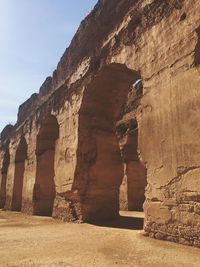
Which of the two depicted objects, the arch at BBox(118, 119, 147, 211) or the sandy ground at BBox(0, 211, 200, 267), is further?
Result: the arch at BBox(118, 119, 147, 211)

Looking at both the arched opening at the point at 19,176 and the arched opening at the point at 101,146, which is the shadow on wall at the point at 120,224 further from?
the arched opening at the point at 19,176

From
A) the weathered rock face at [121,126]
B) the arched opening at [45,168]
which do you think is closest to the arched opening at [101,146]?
the weathered rock face at [121,126]

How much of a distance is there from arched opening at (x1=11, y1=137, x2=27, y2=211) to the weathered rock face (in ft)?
0.14

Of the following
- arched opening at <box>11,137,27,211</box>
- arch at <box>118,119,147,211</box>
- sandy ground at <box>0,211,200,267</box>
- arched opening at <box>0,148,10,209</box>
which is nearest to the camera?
sandy ground at <box>0,211,200,267</box>

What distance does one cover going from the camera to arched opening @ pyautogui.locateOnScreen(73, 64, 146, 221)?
8094 mm

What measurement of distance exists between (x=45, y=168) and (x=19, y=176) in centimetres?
327

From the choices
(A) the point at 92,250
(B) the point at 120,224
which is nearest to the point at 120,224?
(B) the point at 120,224

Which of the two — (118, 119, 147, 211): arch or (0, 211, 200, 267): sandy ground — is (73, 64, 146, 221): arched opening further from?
(118, 119, 147, 211): arch

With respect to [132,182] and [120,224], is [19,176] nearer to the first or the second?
[132,182]

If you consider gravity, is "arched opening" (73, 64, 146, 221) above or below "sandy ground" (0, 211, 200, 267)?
above

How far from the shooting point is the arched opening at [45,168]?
11641mm

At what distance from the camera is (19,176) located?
14758 mm

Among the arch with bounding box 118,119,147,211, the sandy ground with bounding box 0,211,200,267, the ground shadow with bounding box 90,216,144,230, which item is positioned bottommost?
the sandy ground with bounding box 0,211,200,267

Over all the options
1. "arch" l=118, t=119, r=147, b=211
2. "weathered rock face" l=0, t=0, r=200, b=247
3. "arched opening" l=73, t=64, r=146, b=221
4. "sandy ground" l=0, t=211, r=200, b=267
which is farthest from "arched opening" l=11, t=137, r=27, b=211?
"sandy ground" l=0, t=211, r=200, b=267
